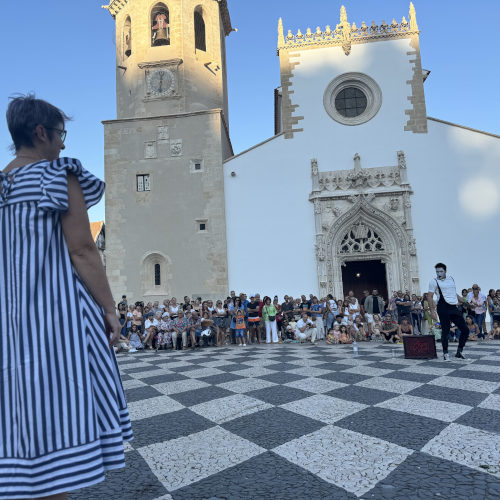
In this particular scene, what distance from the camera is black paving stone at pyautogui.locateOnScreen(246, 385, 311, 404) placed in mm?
3595

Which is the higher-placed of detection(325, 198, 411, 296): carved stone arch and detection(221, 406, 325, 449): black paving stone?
detection(325, 198, 411, 296): carved stone arch

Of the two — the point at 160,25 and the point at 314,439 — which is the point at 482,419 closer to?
the point at 314,439

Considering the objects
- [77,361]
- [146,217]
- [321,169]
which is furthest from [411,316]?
[77,361]

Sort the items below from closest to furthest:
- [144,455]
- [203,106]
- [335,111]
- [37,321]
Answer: [37,321]
[144,455]
[335,111]
[203,106]

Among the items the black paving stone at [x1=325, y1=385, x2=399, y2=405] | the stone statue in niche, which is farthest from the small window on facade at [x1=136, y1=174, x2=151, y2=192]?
the black paving stone at [x1=325, y1=385, x2=399, y2=405]

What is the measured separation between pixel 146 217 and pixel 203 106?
573 centimetres

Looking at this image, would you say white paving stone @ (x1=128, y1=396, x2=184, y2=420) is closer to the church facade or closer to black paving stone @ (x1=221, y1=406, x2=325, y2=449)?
black paving stone @ (x1=221, y1=406, x2=325, y2=449)

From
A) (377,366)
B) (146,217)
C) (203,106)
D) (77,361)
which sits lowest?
(377,366)

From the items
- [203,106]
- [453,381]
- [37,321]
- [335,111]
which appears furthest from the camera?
[203,106]

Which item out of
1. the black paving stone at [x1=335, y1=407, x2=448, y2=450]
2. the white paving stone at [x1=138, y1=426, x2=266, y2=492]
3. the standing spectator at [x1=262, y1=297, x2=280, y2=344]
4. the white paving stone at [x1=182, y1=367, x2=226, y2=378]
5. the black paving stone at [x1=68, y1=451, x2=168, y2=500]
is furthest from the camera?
the standing spectator at [x1=262, y1=297, x2=280, y2=344]

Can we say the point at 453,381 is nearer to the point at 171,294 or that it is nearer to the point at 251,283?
the point at 251,283

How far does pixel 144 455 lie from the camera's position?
2430 millimetres

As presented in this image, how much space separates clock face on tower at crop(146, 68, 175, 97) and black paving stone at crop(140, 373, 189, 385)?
46.8 ft

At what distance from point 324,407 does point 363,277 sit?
13.9 metres
